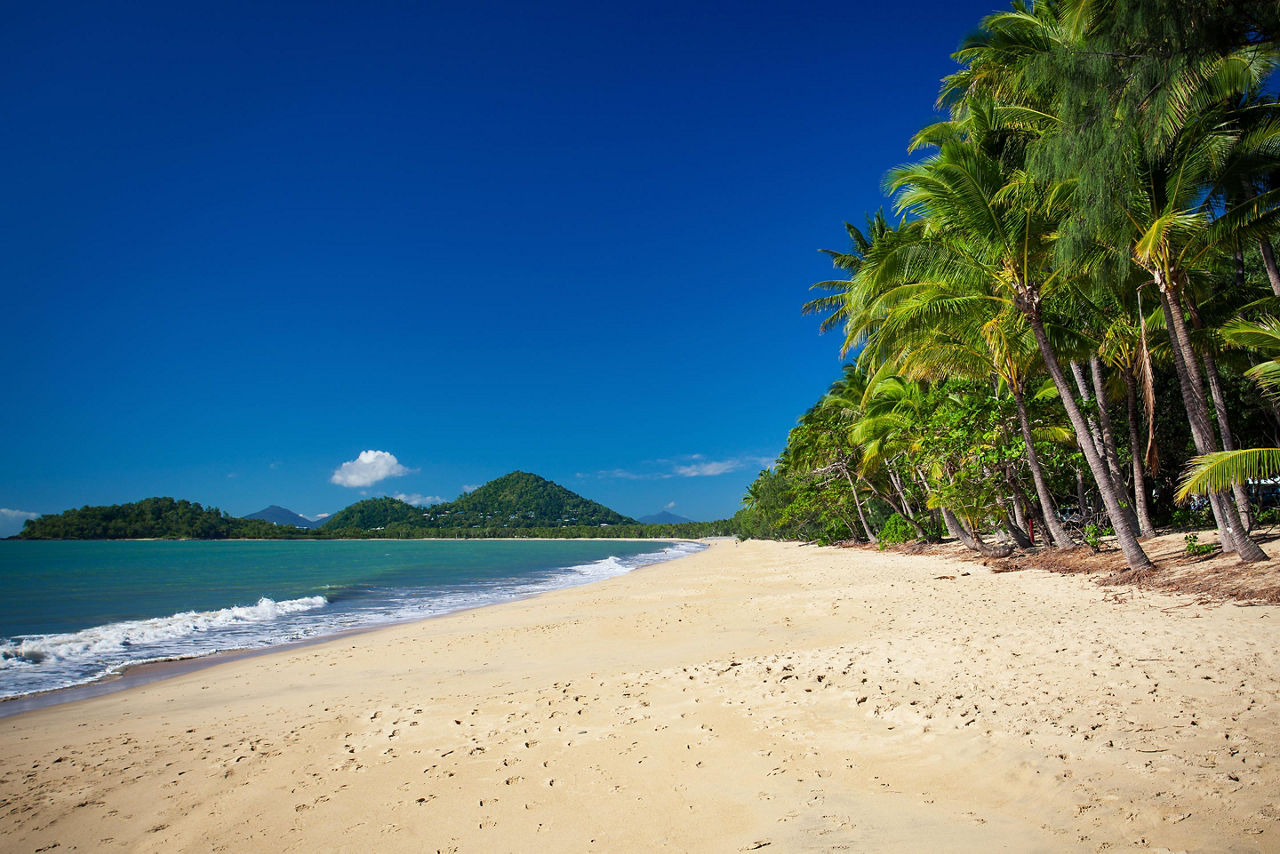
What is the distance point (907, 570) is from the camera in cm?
1499

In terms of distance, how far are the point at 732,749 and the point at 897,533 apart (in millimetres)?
23886

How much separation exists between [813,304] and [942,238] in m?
16.8

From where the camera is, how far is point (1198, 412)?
27.8 ft

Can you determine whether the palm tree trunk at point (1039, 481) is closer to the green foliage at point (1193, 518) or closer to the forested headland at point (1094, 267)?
the forested headland at point (1094, 267)

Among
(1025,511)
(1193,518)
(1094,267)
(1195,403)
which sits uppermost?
(1094,267)

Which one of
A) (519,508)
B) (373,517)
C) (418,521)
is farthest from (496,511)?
(373,517)

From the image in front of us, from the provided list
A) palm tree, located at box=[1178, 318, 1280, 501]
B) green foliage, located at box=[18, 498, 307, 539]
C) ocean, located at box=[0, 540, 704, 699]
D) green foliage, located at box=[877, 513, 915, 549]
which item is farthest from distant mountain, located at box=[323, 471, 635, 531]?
palm tree, located at box=[1178, 318, 1280, 501]

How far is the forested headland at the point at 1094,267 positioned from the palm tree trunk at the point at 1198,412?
34 millimetres

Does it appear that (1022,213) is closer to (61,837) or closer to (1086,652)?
(1086,652)

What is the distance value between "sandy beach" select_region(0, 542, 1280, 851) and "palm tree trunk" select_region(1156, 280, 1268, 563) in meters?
1.91

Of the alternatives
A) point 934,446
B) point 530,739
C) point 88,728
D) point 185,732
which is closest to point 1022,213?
point 934,446

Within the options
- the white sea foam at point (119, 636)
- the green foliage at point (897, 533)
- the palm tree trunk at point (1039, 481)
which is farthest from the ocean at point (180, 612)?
the green foliage at point (897, 533)

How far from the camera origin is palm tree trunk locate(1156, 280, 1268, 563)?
822cm

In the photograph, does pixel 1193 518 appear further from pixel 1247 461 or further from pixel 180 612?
pixel 180 612
